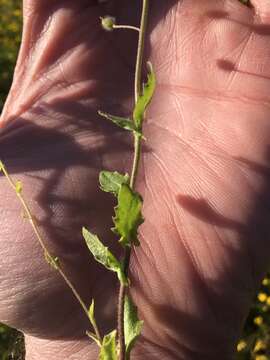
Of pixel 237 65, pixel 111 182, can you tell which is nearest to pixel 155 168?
pixel 237 65

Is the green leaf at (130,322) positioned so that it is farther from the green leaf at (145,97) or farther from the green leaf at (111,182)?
the green leaf at (145,97)

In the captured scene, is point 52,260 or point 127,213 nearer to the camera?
point 127,213

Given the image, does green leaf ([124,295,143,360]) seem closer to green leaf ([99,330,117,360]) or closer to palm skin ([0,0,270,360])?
green leaf ([99,330,117,360])

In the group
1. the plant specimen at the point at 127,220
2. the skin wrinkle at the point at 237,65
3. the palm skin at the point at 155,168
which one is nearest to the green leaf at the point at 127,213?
the plant specimen at the point at 127,220

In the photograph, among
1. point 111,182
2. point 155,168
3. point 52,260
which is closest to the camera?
point 111,182

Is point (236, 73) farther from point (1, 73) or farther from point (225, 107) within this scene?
point (1, 73)

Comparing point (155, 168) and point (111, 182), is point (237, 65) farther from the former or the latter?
point (111, 182)
